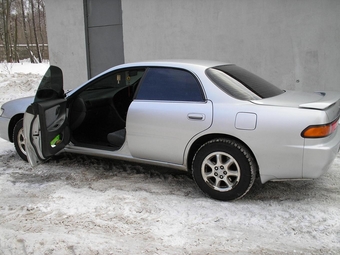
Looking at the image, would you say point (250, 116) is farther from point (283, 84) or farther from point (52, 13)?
point (52, 13)

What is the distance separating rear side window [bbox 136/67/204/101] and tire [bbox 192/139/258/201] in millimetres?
598

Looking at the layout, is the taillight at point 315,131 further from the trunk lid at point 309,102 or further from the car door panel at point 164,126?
the car door panel at point 164,126

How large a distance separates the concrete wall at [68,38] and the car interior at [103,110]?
6509 millimetres

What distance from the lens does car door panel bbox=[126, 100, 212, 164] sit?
378 cm

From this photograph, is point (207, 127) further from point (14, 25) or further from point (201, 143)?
point (14, 25)

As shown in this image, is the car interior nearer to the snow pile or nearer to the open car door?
the open car door

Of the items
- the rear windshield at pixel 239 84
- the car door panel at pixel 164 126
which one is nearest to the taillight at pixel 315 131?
the rear windshield at pixel 239 84

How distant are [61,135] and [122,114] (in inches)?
44.0

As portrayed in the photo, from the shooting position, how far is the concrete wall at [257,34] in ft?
26.3

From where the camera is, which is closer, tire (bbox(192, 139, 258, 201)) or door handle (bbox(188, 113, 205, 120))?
tire (bbox(192, 139, 258, 201))

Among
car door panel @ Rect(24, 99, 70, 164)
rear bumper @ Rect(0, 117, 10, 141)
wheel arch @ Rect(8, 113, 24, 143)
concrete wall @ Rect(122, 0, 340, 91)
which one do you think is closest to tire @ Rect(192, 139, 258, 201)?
car door panel @ Rect(24, 99, 70, 164)

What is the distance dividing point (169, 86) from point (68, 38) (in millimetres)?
8417

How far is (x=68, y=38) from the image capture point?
11.4 m

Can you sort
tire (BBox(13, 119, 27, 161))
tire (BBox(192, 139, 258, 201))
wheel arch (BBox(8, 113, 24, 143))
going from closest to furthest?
tire (BBox(192, 139, 258, 201)), tire (BBox(13, 119, 27, 161)), wheel arch (BBox(8, 113, 24, 143))
